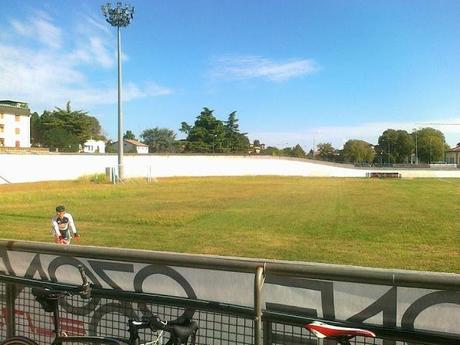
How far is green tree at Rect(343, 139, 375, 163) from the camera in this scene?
504ft

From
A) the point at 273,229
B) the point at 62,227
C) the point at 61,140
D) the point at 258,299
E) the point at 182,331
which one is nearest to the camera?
the point at 182,331

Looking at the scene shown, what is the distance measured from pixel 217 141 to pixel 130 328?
412ft

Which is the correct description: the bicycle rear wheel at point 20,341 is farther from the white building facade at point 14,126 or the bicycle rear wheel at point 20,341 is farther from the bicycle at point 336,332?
the white building facade at point 14,126

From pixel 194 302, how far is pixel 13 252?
74.6 inches

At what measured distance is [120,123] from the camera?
59312mm

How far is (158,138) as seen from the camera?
168 metres

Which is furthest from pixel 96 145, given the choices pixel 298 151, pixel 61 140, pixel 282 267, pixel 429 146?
pixel 282 267

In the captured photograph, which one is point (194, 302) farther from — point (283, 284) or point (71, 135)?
point (71, 135)

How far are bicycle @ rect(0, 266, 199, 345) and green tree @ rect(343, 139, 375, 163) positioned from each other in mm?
153123

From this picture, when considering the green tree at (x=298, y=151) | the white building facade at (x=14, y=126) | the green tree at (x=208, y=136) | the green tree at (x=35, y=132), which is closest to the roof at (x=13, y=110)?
the white building facade at (x=14, y=126)

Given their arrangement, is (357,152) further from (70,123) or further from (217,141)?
(70,123)

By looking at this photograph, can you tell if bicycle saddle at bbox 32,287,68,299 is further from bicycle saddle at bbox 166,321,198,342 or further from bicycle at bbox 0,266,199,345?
bicycle saddle at bbox 166,321,198,342

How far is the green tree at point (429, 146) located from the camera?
15188cm

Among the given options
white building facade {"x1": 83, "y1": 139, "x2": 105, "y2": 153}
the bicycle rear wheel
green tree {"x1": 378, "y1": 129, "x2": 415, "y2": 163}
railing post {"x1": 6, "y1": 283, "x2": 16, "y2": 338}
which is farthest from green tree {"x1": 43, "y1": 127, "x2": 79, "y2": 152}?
the bicycle rear wheel
